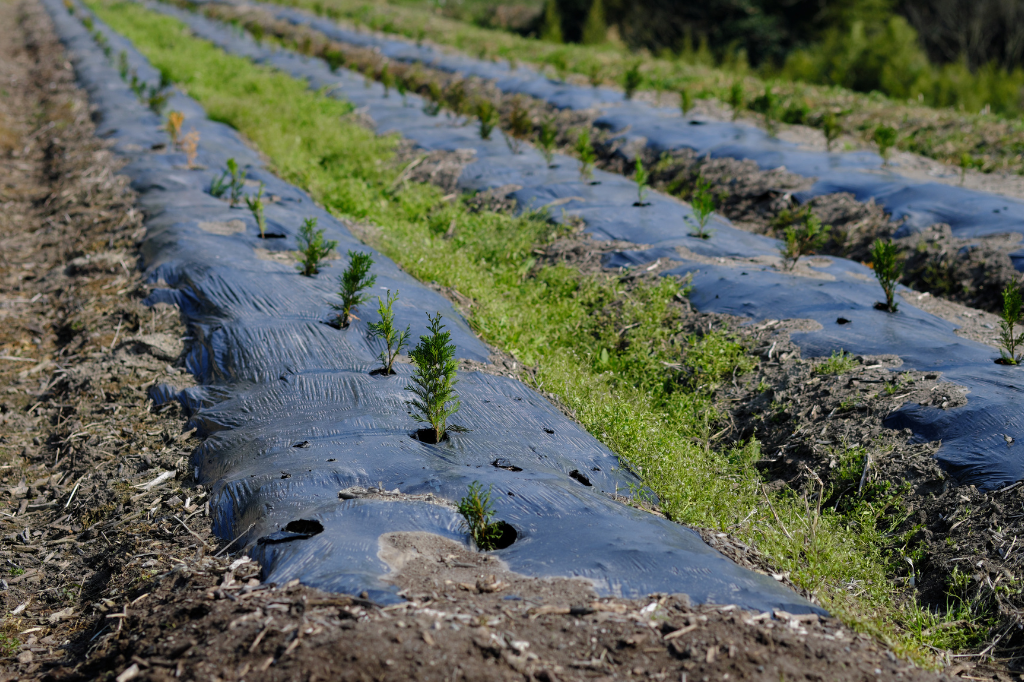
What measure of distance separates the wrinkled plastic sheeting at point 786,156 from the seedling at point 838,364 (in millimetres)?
2216

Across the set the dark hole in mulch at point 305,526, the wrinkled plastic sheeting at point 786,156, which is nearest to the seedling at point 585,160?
the wrinkled plastic sheeting at point 786,156

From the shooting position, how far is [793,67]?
14492mm

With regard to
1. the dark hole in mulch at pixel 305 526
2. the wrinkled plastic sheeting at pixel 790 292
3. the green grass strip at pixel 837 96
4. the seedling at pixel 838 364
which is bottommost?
the dark hole in mulch at pixel 305 526

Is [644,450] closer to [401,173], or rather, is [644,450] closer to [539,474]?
[539,474]

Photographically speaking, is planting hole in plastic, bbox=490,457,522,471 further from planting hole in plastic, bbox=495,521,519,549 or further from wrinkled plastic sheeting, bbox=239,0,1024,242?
wrinkled plastic sheeting, bbox=239,0,1024,242

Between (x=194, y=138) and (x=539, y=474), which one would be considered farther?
(x=194, y=138)

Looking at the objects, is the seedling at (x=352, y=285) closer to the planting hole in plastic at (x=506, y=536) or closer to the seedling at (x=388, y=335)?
the seedling at (x=388, y=335)

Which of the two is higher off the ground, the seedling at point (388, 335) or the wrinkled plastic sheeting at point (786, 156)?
the wrinkled plastic sheeting at point (786, 156)

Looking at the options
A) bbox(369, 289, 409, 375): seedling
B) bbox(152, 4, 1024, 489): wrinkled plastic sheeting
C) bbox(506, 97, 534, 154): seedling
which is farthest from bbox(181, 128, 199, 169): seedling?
bbox(369, 289, 409, 375): seedling

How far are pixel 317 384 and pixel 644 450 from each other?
1.58 m

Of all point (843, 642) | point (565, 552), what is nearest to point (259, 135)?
point (565, 552)

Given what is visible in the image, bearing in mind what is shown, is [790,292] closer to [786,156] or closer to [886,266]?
[886,266]

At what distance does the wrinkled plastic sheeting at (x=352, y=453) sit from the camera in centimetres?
214

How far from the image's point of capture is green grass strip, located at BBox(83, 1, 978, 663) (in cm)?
262
